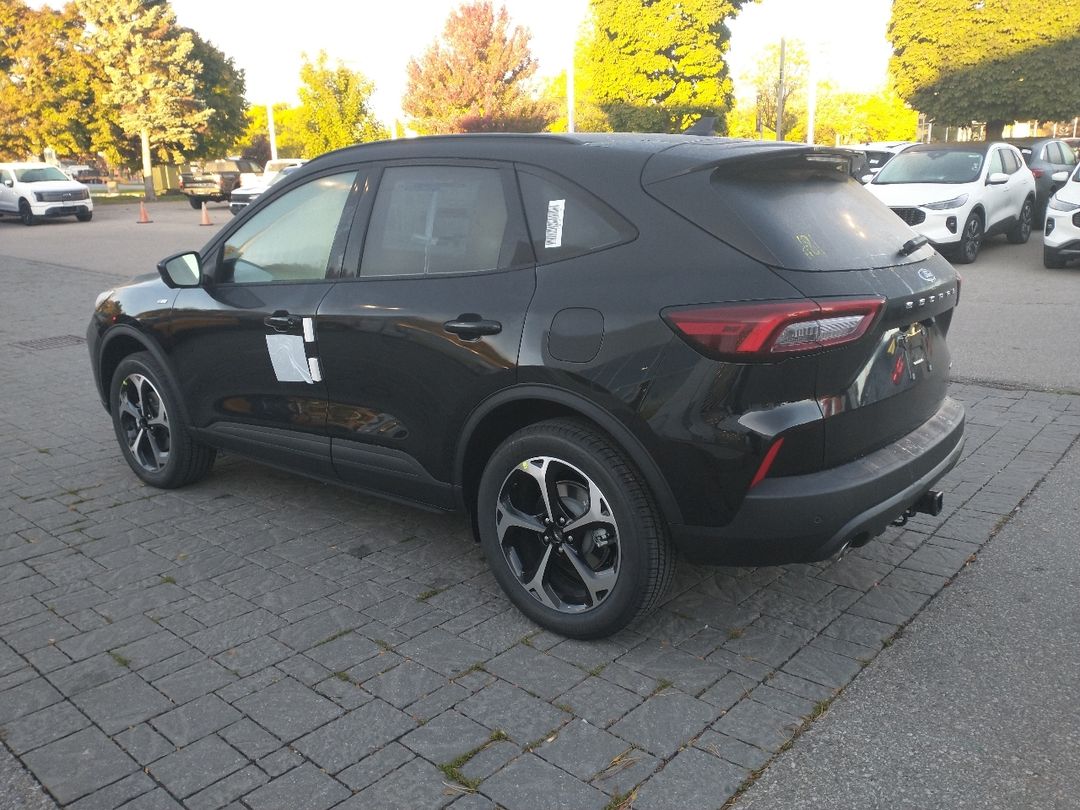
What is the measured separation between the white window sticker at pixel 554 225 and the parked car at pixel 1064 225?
11.3 metres

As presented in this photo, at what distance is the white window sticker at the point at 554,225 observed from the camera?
3.47m

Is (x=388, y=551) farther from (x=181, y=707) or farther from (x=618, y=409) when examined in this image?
(x=618, y=409)

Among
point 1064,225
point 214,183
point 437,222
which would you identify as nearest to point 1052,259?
point 1064,225

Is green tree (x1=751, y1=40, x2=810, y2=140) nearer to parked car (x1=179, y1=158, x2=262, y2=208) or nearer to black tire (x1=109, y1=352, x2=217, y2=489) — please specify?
parked car (x1=179, y1=158, x2=262, y2=208)

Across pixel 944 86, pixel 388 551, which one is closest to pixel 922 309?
pixel 388 551

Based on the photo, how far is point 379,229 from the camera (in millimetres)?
4070

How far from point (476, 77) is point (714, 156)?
46501mm

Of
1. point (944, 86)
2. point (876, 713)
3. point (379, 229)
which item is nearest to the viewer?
point (876, 713)

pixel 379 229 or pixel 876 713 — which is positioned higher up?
pixel 379 229

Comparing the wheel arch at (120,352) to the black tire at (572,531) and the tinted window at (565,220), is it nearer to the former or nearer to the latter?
the black tire at (572,531)

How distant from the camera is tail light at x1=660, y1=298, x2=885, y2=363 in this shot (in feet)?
9.70

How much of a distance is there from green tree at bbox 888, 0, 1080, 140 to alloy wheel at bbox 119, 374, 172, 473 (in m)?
31.6

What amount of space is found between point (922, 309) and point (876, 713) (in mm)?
1384

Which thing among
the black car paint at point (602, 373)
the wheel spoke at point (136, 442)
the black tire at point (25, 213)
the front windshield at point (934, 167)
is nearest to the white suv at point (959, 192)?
the front windshield at point (934, 167)
